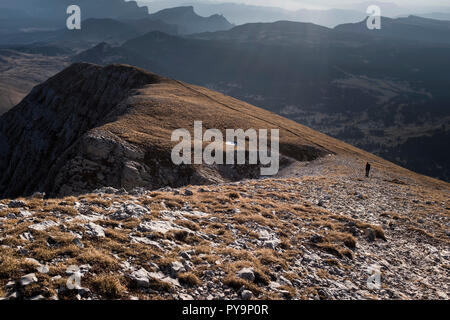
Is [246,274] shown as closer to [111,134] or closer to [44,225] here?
[44,225]

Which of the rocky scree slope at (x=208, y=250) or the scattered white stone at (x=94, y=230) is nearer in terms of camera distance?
the rocky scree slope at (x=208, y=250)

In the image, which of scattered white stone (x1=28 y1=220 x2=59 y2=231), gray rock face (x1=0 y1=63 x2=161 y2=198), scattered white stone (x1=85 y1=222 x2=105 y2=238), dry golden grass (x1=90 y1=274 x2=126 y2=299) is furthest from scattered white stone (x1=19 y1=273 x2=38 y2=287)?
gray rock face (x1=0 y1=63 x2=161 y2=198)

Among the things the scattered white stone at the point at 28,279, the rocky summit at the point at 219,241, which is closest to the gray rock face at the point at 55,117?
the rocky summit at the point at 219,241

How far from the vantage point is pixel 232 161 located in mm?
46000

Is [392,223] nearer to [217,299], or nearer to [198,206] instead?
[198,206]

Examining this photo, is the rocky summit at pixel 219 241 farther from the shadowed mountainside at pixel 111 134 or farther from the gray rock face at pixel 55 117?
the gray rock face at pixel 55 117

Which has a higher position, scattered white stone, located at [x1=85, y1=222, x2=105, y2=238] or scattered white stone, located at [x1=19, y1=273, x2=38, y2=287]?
scattered white stone, located at [x1=19, y1=273, x2=38, y2=287]

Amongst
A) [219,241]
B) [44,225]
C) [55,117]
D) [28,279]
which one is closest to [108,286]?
[28,279]

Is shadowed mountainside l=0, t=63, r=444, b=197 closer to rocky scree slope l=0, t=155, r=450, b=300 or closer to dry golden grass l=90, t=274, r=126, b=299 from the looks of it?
rocky scree slope l=0, t=155, r=450, b=300

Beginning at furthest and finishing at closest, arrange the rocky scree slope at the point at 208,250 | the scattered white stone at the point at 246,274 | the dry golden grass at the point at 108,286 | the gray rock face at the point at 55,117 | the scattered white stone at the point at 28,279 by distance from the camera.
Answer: the gray rock face at the point at 55,117
the scattered white stone at the point at 246,274
the rocky scree slope at the point at 208,250
the dry golden grass at the point at 108,286
the scattered white stone at the point at 28,279

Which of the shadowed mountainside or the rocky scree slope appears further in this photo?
the shadowed mountainside
